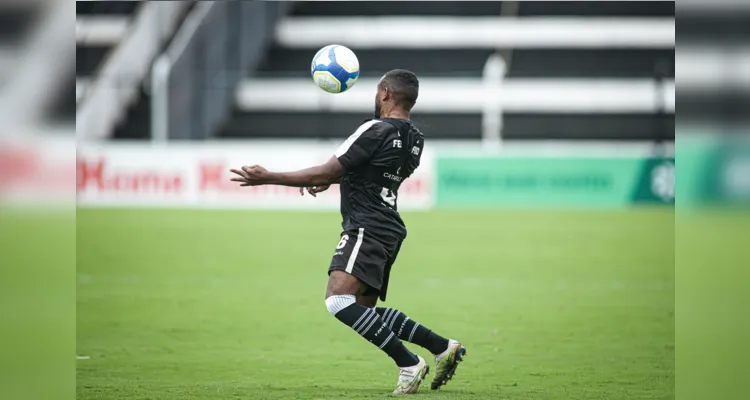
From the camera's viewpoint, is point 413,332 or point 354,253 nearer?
point 354,253

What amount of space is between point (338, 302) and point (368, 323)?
22 cm

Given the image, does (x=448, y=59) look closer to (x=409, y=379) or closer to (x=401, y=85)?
(x=401, y=85)

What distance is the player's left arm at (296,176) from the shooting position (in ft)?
18.7

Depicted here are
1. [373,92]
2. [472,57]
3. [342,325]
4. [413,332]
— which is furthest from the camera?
[472,57]

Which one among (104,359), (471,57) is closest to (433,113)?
(471,57)

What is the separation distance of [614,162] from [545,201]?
1782 mm

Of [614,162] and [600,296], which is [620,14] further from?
[600,296]

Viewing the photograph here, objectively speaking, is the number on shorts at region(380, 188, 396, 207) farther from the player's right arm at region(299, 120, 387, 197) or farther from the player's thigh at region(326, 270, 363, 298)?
the player's thigh at region(326, 270, 363, 298)

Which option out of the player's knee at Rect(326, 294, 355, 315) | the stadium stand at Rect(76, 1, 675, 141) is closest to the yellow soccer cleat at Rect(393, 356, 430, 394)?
the player's knee at Rect(326, 294, 355, 315)

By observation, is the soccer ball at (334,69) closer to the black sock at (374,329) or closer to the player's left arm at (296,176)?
the player's left arm at (296,176)

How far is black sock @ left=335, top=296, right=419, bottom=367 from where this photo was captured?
19.8 ft

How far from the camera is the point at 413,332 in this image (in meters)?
6.40

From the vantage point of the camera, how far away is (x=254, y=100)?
1337 inches

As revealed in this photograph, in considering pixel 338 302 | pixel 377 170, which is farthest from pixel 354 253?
pixel 377 170
